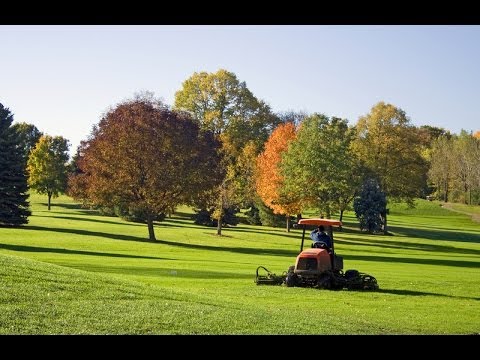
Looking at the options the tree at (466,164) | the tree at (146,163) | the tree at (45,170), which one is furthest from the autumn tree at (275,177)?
the tree at (466,164)

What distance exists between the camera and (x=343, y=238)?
6656cm

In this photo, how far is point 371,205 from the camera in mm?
77938

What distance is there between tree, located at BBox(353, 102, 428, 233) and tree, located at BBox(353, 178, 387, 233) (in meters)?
1.55

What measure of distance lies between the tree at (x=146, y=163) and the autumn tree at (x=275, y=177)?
9.05 meters

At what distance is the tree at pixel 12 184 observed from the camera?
59688 mm

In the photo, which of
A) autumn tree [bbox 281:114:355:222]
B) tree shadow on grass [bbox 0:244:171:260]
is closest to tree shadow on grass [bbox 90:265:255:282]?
tree shadow on grass [bbox 0:244:171:260]

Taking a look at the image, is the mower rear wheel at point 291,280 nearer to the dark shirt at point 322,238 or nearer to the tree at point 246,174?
the dark shirt at point 322,238

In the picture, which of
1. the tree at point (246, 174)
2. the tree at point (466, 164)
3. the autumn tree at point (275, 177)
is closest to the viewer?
the autumn tree at point (275, 177)

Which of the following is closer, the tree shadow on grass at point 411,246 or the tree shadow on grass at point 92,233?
the tree shadow on grass at point 92,233

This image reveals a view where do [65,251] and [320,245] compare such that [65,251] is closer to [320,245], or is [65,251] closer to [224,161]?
[320,245]
